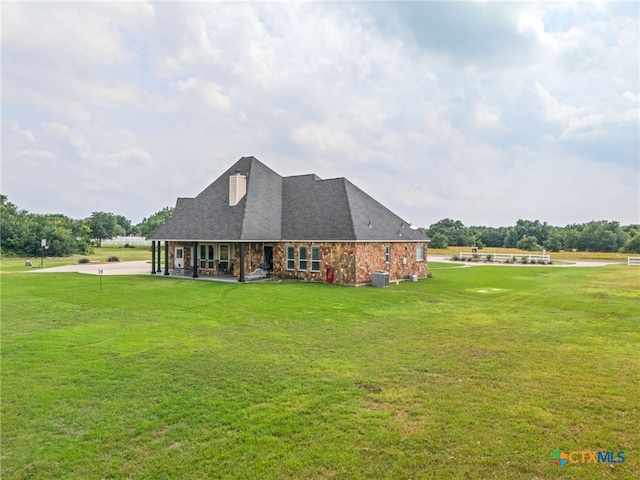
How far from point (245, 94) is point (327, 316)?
18.1 m

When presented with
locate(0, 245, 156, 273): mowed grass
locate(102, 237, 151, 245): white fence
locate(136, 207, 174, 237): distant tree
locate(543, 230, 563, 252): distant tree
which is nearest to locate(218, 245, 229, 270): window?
locate(0, 245, 156, 273): mowed grass

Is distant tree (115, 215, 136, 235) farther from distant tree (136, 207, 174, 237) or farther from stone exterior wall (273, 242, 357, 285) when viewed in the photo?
stone exterior wall (273, 242, 357, 285)

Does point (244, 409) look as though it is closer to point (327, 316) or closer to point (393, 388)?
point (393, 388)

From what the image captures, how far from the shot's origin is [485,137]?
27.2 meters

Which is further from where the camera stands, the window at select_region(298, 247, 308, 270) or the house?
the window at select_region(298, 247, 308, 270)

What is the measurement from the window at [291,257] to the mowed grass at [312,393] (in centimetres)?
938

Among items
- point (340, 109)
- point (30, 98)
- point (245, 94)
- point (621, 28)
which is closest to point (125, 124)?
point (30, 98)

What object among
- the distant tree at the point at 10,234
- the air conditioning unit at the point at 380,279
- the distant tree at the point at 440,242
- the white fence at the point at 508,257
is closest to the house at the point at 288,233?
the air conditioning unit at the point at 380,279

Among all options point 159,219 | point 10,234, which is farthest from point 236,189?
point 159,219

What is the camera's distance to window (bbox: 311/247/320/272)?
21250 millimetres

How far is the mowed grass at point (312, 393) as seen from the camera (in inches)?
168

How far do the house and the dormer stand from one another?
60 millimetres

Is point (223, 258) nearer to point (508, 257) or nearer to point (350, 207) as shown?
point (350, 207)

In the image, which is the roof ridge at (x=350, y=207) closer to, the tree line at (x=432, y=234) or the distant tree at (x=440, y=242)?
the tree line at (x=432, y=234)
